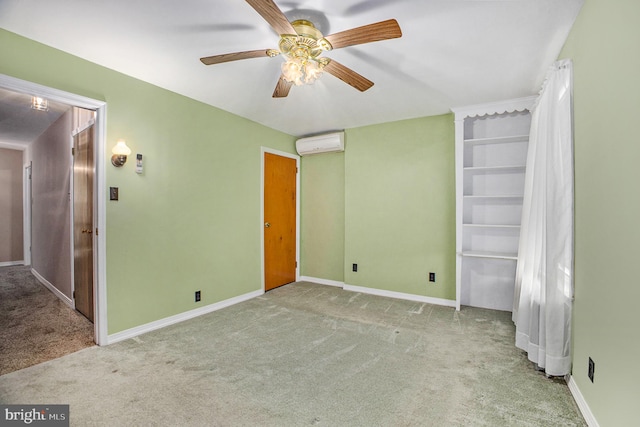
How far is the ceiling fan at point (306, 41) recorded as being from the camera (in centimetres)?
158

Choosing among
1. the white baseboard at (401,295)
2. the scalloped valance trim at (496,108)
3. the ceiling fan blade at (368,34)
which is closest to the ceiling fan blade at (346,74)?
the ceiling fan blade at (368,34)

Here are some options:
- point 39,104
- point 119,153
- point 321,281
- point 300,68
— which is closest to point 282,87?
point 300,68

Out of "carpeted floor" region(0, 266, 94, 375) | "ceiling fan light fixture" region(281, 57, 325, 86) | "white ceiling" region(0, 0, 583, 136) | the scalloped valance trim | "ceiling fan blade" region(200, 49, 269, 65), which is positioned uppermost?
"white ceiling" region(0, 0, 583, 136)

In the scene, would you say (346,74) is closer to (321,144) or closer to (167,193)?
Answer: (167,193)

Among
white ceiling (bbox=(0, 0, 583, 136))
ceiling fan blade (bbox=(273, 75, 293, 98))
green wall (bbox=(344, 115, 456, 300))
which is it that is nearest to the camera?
white ceiling (bbox=(0, 0, 583, 136))

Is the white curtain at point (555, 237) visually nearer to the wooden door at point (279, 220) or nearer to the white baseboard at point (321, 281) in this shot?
the white baseboard at point (321, 281)

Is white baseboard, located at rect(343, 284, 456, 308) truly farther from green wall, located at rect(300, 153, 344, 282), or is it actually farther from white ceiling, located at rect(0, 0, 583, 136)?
white ceiling, located at rect(0, 0, 583, 136)

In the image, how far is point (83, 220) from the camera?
3.25m

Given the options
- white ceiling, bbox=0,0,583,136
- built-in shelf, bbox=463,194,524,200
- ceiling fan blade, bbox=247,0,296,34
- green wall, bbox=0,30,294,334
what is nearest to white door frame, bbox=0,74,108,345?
green wall, bbox=0,30,294,334

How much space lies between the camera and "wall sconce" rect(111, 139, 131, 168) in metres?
2.62

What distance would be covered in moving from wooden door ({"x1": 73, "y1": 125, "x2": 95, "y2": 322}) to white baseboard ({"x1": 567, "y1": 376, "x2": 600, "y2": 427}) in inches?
161

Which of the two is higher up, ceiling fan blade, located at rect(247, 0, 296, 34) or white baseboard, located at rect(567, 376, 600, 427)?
ceiling fan blade, located at rect(247, 0, 296, 34)

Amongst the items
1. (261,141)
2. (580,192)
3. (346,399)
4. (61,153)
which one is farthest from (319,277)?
(61,153)

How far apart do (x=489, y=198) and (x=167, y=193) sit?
12.1 feet
